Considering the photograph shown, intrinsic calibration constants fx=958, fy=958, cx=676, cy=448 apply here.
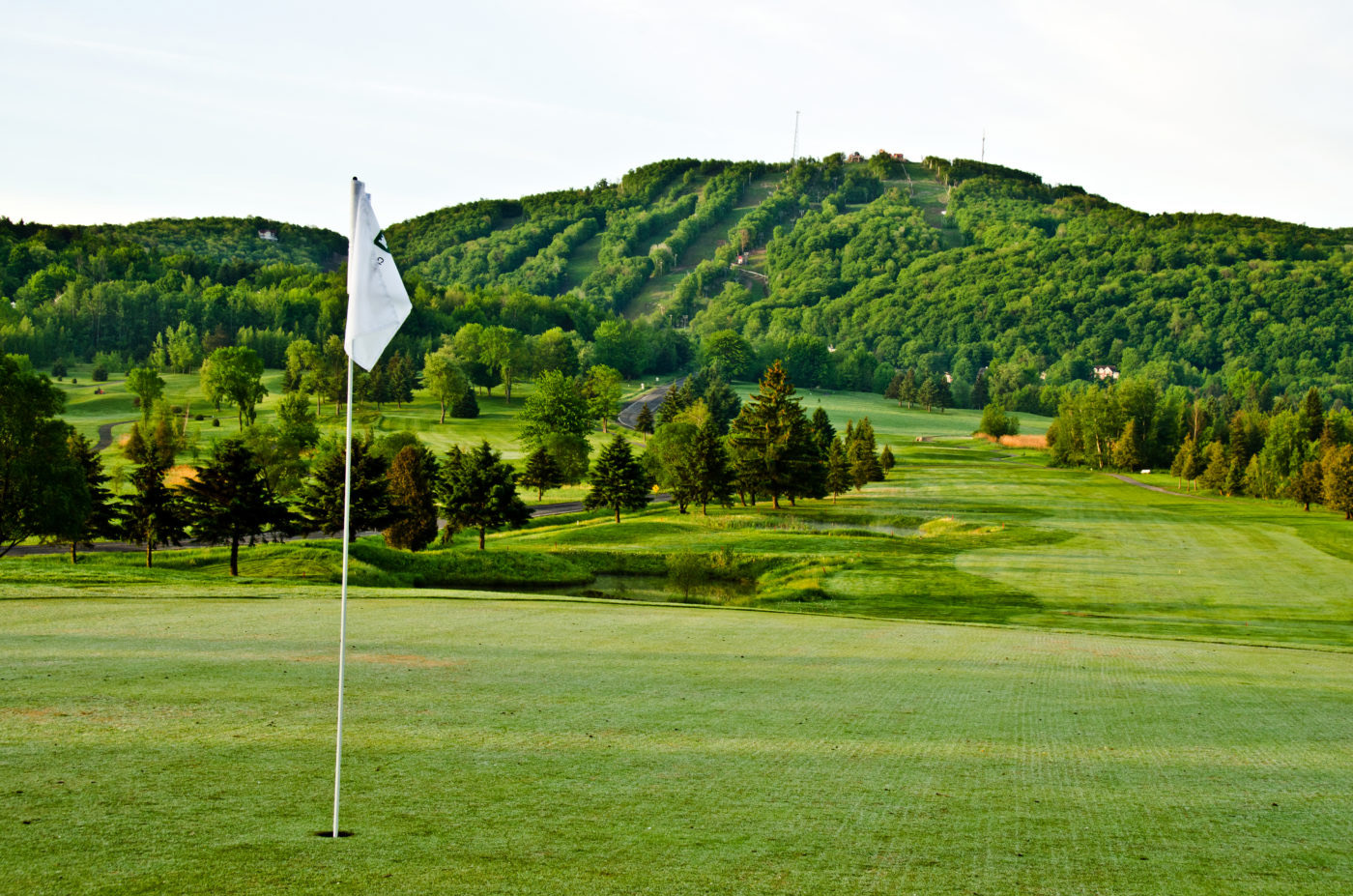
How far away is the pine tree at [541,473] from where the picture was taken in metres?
84.1

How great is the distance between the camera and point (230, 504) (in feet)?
156

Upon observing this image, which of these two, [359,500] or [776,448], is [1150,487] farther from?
[359,500]

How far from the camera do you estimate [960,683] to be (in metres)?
16.3

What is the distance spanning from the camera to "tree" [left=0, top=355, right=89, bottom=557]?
1640 inches

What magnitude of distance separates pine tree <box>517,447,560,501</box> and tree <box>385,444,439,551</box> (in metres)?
24.3

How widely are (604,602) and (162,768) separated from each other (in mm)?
23509

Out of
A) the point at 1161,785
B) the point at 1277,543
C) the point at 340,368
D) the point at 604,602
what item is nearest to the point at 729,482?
the point at 1277,543

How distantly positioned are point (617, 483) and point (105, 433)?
68609mm

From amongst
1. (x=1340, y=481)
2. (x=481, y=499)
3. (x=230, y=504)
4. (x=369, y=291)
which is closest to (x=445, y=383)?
(x=481, y=499)

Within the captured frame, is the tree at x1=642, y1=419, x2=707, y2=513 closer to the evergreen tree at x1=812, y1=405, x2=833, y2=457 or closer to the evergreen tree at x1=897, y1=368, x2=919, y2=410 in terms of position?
the evergreen tree at x1=812, y1=405, x2=833, y2=457

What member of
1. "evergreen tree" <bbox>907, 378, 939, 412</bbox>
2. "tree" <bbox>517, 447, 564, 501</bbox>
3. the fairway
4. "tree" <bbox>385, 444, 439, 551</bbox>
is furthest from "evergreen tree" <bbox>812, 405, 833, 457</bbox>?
"evergreen tree" <bbox>907, 378, 939, 412</bbox>

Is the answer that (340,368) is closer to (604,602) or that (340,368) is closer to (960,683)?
(604,602)

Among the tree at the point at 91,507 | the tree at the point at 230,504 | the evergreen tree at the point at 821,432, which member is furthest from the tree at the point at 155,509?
the evergreen tree at the point at 821,432

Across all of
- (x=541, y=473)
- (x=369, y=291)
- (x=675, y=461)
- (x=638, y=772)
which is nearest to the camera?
(x=369, y=291)
